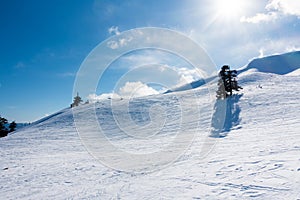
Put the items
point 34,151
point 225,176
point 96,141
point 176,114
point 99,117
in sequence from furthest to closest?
point 99,117, point 176,114, point 96,141, point 34,151, point 225,176

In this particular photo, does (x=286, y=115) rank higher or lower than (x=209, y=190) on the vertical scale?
higher

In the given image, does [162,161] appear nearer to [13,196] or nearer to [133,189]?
[133,189]

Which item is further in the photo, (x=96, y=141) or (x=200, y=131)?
(x=96, y=141)

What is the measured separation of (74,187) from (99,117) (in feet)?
100

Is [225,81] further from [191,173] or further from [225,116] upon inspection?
[191,173]

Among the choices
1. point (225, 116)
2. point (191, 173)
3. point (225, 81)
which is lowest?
point (191, 173)

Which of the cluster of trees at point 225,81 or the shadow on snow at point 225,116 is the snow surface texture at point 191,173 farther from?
the cluster of trees at point 225,81

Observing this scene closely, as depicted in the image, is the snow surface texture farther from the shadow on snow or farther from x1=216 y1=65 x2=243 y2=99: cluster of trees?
x1=216 y1=65 x2=243 y2=99: cluster of trees

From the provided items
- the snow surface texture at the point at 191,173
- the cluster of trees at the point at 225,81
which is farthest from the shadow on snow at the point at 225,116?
the cluster of trees at the point at 225,81

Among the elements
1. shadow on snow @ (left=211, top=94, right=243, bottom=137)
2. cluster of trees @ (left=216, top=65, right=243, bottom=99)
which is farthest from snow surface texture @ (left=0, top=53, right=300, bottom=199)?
cluster of trees @ (left=216, top=65, right=243, bottom=99)

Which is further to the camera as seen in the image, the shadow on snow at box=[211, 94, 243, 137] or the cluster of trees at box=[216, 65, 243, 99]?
the cluster of trees at box=[216, 65, 243, 99]

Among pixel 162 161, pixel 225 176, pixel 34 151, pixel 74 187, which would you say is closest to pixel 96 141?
pixel 34 151

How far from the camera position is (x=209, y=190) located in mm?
8266

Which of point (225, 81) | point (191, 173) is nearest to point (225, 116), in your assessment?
point (225, 81)
